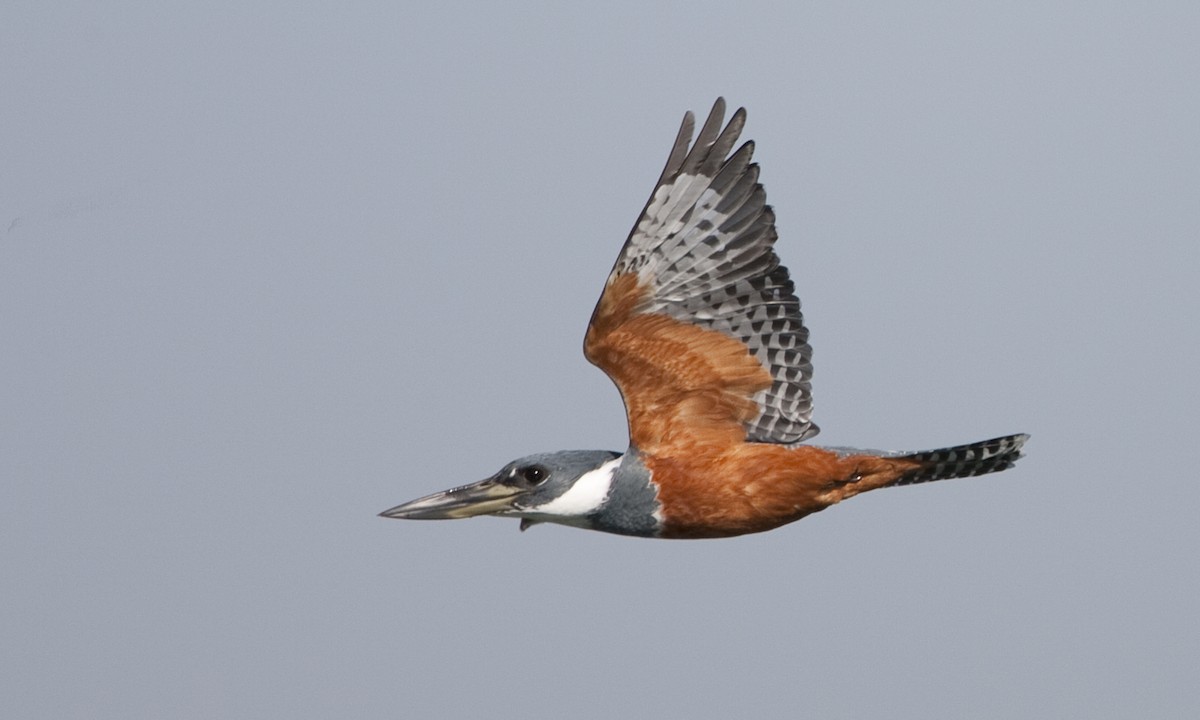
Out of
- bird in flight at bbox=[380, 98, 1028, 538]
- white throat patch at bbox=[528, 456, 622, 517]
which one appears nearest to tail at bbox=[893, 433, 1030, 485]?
bird in flight at bbox=[380, 98, 1028, 538]

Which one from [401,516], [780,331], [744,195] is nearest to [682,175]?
[744,195]

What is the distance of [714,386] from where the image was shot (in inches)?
519

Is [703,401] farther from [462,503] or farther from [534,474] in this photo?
[462,503]

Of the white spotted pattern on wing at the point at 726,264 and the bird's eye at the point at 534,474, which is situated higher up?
the white spotted pattern on wing at the point at 726,264

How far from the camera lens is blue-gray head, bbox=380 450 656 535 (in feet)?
41.8

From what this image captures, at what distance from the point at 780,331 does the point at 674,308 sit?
84 cm

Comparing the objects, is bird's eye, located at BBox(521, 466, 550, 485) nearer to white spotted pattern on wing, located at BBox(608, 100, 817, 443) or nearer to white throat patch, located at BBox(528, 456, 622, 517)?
white throat patch, located at BBox(528, 456, 622, 517)

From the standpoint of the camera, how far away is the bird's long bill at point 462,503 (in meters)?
13.0

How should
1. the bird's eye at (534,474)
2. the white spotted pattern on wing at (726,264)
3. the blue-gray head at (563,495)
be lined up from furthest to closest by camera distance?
the white spotted pattern on wing at (726,264)
the bird's eye at (534,474)
the blue-gray head at (563,495)

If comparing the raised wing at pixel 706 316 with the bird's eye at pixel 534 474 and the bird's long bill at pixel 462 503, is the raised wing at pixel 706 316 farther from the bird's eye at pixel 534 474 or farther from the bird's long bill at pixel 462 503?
the bird's long bill at pixel 462 503

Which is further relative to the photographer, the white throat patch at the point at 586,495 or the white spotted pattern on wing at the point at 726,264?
the white spotted pattern on wing at the point at 726,264

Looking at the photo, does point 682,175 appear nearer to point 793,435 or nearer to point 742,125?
point 742,125

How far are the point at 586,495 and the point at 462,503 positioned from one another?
94 cm

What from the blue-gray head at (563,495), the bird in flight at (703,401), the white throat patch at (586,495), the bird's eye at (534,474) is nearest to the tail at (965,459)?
the bird in flight at (703,401)
